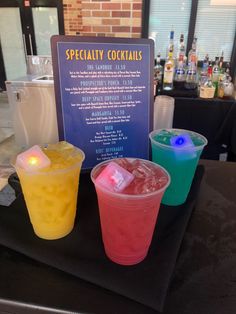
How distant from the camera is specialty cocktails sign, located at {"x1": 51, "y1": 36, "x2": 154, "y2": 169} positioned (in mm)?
603

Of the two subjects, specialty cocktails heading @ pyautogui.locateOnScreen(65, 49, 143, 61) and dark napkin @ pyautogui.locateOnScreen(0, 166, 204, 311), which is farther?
specialty cocktails heading @ pyautogui.locateOnScreen(65, 49, 143, 61)

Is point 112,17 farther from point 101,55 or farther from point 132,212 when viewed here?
point 132,212

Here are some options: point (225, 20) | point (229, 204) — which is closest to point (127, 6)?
point (225, 20)

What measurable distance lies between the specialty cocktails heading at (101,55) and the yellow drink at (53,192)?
25 centimetres

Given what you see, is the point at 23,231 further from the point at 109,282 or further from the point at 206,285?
the point at 206,285

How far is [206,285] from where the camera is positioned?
1.34 feet

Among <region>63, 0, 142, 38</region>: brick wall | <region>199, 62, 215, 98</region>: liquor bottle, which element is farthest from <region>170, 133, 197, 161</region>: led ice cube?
<region>63, 0, 142, 38</region>: brick wall

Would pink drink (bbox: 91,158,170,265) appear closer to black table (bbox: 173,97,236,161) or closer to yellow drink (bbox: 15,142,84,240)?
yellow drink (bbox: 15,142,84,240)

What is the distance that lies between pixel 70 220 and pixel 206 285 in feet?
0.90

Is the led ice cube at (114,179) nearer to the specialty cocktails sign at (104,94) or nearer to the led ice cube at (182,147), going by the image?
the led ice cube at (182,147)

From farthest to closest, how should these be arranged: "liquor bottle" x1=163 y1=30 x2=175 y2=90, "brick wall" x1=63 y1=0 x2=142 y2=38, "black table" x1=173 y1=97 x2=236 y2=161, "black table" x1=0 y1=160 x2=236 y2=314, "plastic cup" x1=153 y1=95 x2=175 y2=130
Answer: "brick wall" x1=63 y1=0 x2=142 y2=38
"liquor bottle" x1=163 y1=30 x2=175 y2=90
"black table" x1=173 y1=97 x2=236 y2=161
"plastic cup" x1=153 y1=95 x2=175 y2=130
"black table" x1=0 y1=160 x2=236 y2=314

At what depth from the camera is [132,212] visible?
1.27ft

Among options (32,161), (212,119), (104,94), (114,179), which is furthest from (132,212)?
(212,119)

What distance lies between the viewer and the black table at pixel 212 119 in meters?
2.13
